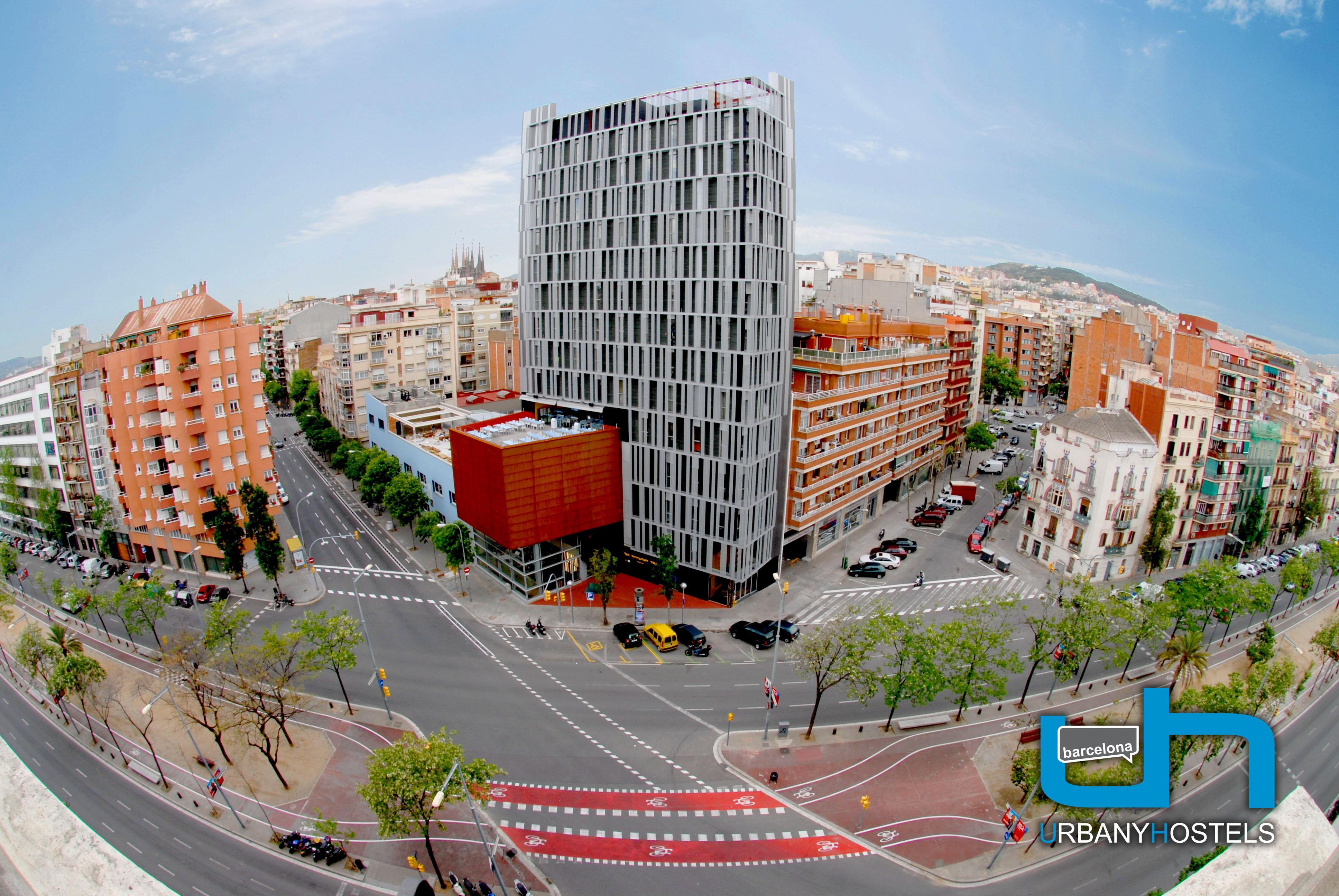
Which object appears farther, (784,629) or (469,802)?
(784,629)

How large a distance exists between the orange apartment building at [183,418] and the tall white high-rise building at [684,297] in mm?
32225

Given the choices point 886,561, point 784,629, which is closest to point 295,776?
point 784,629

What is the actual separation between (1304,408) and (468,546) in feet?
349

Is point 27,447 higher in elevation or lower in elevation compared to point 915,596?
higher

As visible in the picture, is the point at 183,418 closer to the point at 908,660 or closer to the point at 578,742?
the point at 578,742

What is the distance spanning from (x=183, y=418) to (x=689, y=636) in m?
53.2

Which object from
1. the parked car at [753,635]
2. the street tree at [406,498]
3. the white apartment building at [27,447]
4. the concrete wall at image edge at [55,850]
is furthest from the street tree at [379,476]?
the concrete wall at image edge at [55,850]

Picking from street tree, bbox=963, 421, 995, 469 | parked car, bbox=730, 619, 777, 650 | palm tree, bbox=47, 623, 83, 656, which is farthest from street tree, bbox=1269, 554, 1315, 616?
palm tree, bbox=47, 623, 83, 656

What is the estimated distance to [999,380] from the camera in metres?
138

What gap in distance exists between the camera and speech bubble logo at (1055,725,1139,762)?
1159 inches

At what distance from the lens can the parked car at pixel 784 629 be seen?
177 feet

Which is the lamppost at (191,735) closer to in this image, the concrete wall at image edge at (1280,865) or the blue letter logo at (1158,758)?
the blue letter logo at (1158,758)

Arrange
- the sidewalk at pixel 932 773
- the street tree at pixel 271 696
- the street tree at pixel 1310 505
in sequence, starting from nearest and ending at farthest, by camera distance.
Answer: the sidewalk at pixel 932 773
the street tree at pixel 271 696
the street tree at pixel 1310 505

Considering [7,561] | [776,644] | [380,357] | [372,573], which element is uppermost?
[380,357]
